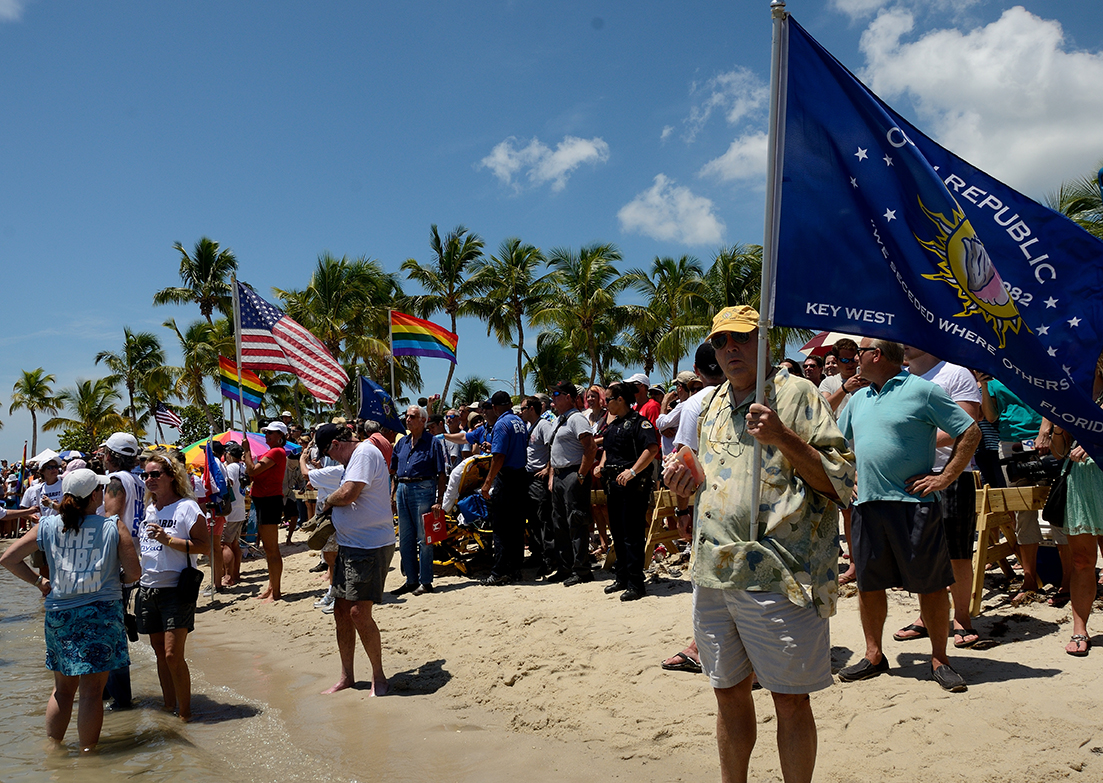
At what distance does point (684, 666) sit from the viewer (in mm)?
5715

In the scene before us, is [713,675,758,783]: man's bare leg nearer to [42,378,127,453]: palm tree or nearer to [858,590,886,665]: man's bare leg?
[858,590,886,665]: man's bare leg

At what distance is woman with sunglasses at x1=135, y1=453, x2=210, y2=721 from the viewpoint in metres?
5.94

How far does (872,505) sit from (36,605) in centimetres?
1429

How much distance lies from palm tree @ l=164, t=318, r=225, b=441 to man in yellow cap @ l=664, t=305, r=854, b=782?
42.9 metres

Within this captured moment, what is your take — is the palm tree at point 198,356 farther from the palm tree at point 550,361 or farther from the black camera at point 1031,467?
the black camera at point 1031,467

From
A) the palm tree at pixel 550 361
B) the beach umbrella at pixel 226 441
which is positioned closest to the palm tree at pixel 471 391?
the palm tree at pixel 550 361

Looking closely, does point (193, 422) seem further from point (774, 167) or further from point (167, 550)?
point (774, 167)

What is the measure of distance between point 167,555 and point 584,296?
107 ft

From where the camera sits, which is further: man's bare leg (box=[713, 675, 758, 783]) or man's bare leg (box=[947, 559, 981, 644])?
man's bare leg (box=[947, 559, 981, 644])

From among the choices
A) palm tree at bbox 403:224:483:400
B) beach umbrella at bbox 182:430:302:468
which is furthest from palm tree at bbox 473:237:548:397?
beach umbrella at bbox 182:430:302:468

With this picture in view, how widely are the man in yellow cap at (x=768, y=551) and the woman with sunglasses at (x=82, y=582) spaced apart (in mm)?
4054

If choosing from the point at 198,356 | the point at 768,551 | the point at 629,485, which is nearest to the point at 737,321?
the point at 768,551

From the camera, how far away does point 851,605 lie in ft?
20.9

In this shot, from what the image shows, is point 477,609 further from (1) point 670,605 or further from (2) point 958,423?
(2) point 958,423
